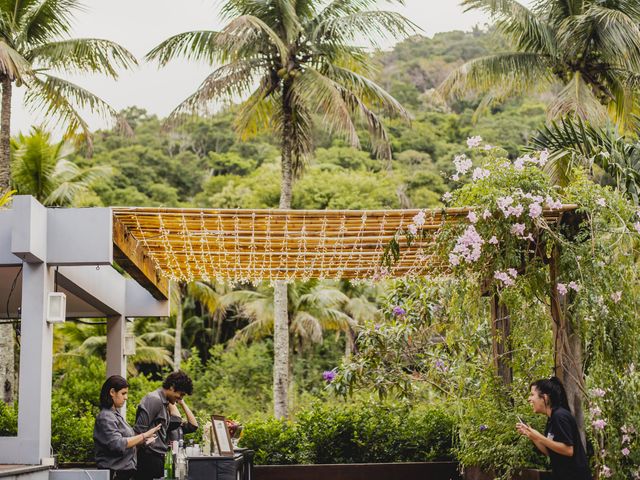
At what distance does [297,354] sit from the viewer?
29703mm

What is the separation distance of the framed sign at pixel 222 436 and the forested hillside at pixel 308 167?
65.8 ft

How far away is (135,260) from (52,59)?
981cm

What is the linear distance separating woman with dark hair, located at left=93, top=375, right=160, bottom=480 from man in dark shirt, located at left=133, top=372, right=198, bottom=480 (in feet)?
1.17

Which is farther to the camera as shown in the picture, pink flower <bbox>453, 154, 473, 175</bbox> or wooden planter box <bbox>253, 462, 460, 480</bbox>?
wooden planter box <bbox>253, 462, 460, 480</bbox>

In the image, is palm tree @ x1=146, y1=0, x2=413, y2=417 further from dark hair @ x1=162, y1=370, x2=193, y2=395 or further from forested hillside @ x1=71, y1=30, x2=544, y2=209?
forested hillside @ x1=71, y1=30, x2=544, y2=209

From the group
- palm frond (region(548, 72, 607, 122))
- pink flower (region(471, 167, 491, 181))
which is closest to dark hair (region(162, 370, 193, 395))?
pink flower (region(471, 167, 491, 181))

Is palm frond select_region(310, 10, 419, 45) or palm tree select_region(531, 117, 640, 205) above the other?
palm frond select_region(310, 10, 419, 45)

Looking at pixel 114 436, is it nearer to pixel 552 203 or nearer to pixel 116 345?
pixel 552 203

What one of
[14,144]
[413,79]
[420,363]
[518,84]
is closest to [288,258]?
[420,363]

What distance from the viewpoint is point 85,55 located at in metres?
15.8

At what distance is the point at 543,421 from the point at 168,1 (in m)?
45.7

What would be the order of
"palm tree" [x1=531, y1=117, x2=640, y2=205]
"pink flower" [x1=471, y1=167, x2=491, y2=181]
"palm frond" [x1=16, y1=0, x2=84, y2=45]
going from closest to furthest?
"pink flower" [x1=471, y1=167, x2=491, y2=181] → "palm tree" [x1=531, y1=117, x2=640, y2=205] → "palm frond" [x1=16, y1=0, x2=84, y2=45]

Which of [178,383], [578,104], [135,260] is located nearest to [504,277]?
[178,383]

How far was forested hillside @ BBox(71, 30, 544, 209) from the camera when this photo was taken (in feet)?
98.7
